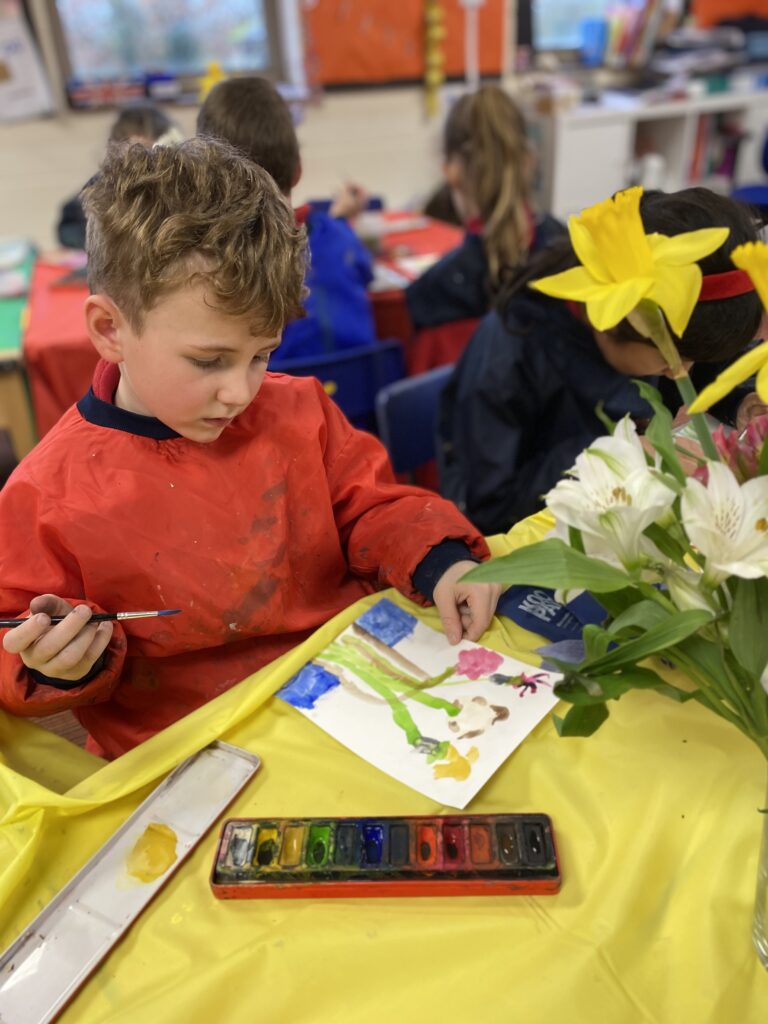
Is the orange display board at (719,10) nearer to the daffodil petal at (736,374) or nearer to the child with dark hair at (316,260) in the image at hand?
the child with dark hair at (316,260)

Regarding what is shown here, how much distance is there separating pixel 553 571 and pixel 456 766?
292 millimetres

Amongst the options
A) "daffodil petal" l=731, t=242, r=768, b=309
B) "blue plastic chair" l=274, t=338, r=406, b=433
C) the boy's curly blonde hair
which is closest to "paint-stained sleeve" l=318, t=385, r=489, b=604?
the boy's curly blonde hair

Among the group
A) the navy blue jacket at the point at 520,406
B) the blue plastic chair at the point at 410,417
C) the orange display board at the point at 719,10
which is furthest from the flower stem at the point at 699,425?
the orange display board at the point at 719,10

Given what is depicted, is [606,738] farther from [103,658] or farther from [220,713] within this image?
[103,658]

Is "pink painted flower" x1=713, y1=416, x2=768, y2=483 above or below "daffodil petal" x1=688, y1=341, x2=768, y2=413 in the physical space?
below

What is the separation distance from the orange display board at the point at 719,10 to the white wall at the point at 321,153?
62.5 inches

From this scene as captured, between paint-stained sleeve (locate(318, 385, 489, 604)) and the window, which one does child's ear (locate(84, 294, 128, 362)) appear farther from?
the window

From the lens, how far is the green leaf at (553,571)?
1.61ft

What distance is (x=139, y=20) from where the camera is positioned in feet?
10.7

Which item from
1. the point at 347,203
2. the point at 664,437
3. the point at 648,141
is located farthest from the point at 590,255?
the point at 648,141

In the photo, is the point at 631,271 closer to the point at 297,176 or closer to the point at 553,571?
the point at 553,571

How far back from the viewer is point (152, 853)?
26.1 inches

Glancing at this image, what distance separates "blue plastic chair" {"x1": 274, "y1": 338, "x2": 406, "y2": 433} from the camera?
5.87 feet

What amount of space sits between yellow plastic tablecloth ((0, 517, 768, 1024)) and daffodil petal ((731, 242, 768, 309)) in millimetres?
422
